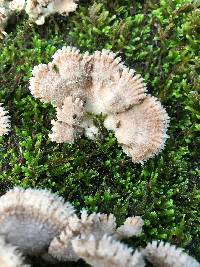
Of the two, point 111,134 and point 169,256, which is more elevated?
point 111,134

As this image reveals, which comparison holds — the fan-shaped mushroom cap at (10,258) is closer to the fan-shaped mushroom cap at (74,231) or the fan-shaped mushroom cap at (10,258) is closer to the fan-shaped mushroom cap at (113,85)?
the fan-shaped mushroom cap at (74,231)

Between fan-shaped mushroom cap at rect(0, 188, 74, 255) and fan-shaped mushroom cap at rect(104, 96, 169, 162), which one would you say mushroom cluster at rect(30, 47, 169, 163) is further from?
fan-shaped mushroom cap at rect(0, 188, 74, 255)

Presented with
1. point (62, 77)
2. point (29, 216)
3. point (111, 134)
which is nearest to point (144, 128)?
point (111, 134)

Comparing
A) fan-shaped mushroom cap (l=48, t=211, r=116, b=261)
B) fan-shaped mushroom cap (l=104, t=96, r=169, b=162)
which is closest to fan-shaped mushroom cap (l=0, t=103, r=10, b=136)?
fan-shaped mushroom cap (l=104, t=96, r=169, b=162)

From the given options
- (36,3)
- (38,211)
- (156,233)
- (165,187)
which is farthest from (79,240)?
(36,3)

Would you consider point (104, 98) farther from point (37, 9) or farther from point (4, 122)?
point (37, 9)

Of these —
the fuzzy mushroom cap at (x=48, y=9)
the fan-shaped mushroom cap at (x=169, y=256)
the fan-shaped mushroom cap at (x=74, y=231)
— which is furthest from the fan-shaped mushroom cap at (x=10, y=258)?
the fuzzy mushroom cap at (x=48, y=9)
